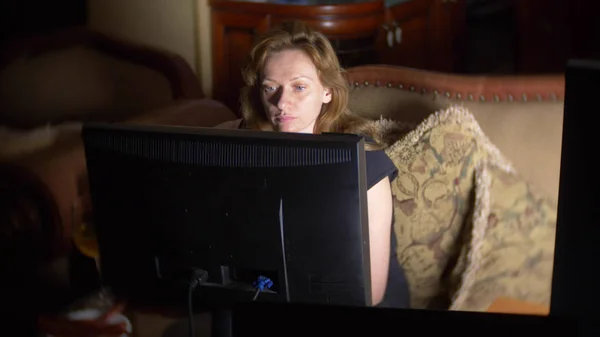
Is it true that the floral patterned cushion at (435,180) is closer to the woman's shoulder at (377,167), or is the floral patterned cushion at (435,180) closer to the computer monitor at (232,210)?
the woman's shoulder at (377,167)

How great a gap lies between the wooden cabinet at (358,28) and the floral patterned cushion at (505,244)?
1.96 ft

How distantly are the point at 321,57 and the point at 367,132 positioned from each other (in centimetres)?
22

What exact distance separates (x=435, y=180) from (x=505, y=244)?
220 mm

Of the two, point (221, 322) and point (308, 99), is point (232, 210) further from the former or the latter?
point (308, 99)

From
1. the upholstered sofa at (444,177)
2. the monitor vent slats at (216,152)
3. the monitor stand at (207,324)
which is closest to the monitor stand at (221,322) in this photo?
the monitor stand at (207,324)

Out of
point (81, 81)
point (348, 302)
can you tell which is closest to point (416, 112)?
point (348, 302)

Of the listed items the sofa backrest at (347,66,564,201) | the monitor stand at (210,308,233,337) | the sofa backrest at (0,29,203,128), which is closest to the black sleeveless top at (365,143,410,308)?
the sofa backrest at (347,66,564,201)

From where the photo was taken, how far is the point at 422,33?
7.68 ft

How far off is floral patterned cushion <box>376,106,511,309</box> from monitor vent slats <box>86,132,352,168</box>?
0.59 m

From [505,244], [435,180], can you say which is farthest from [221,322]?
[505,244]

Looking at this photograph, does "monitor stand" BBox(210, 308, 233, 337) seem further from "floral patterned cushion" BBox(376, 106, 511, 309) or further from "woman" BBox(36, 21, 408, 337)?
"floral patterned cushion" BBox(376, 106, 511, 309)

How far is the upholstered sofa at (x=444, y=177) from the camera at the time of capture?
1.31 metres

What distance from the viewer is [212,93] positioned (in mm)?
1841

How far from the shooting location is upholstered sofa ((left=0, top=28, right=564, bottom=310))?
51.6 inches
